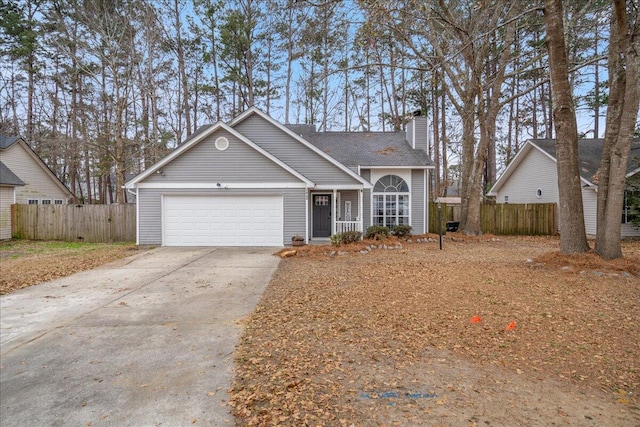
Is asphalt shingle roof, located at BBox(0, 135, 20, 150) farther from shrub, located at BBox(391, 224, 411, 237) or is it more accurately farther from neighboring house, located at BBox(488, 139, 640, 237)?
neighboring house, located at BBox(488, 139, 640, 237)

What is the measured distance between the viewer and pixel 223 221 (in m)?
12.4

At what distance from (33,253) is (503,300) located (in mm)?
13564

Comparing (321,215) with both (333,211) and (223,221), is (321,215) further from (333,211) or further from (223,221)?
(223,221)

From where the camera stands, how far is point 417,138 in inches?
624

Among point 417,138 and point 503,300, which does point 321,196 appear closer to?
point 417,138

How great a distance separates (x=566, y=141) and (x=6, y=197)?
2013cm

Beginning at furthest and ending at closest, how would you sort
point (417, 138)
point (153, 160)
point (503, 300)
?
point (153, 160) < point (417, 138) < point (503, 300)

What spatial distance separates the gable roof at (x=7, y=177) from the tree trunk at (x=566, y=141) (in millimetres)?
19548

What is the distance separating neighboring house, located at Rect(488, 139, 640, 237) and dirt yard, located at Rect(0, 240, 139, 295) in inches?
720

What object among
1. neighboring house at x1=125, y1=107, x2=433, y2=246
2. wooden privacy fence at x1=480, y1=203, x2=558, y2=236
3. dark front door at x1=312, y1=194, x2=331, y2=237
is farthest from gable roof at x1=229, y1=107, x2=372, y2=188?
wooden privacy fence at x1=480, y1=203, x2=558, y2=236

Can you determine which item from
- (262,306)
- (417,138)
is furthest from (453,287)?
(417,138)

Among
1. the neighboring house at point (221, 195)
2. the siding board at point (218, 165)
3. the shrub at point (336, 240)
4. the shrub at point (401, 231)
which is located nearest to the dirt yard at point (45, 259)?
the neighboring house at point (221, 195)

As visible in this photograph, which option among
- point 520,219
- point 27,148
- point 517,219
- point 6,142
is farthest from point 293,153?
point 27,148

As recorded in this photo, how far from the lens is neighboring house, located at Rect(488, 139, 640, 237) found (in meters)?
14.5
